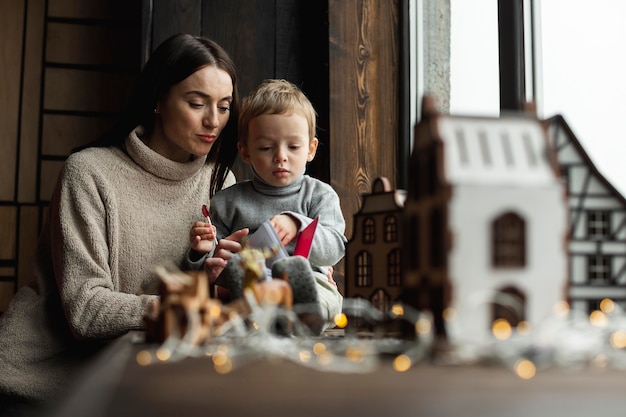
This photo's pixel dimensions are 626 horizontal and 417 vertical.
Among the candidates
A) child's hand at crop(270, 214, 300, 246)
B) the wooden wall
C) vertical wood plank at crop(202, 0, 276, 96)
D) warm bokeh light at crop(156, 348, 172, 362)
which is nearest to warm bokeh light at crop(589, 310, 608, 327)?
warm bokeh light at crop(156, 348, 172, 362)

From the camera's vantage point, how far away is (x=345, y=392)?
0.46 meters

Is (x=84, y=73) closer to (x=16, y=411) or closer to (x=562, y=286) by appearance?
(x=16, y=411)

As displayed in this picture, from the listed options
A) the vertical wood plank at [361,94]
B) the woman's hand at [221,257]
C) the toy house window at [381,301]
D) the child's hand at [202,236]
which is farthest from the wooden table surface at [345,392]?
the vertical wood plank at [361,94]

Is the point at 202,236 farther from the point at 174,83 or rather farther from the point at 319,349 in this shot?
the point at 319,349

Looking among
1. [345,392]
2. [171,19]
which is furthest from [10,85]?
[345,392]

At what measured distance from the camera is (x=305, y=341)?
2.60 feet

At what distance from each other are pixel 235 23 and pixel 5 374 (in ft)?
5.23

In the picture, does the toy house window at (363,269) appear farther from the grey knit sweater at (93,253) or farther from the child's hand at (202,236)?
the grey knit sweater at (93,253)

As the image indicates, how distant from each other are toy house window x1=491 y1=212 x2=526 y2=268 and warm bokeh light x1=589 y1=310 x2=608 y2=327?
0.27 ft

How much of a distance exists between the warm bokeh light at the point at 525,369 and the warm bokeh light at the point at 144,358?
10.3 inches

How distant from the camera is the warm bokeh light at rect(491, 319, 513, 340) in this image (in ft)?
2.00

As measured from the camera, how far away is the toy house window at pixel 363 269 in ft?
3.20

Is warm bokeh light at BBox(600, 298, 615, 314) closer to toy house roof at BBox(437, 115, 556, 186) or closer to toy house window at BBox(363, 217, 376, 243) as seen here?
toy house roof at BBox(437, 115, 556, 186)

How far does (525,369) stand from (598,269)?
0.59 ft
